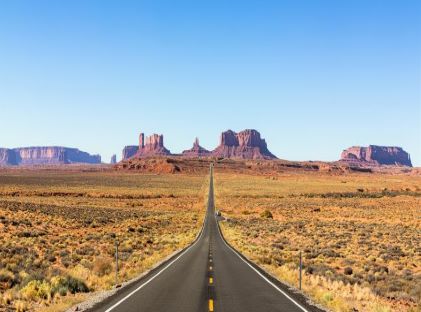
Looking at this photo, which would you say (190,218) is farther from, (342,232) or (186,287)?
(186,287)

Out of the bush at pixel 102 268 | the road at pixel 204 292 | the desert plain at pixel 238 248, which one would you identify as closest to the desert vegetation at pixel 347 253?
the desert plain at pixel 238 248

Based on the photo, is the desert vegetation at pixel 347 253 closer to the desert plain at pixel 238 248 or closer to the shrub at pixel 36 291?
the desert plain at pixel 238 248

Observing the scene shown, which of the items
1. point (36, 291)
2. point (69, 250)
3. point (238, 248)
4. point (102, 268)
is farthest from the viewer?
point (238, 248)

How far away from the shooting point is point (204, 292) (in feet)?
50.6

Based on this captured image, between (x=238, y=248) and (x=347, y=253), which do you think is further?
(x=238, y=248)

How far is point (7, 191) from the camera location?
91.9 meters

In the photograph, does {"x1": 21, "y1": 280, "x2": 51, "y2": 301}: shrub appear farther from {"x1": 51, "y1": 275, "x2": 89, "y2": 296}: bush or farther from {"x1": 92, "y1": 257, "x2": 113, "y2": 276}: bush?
{"x1": 92, "y1": 257, "x2": 113, "y2": 276}: bush

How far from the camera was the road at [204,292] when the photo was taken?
12.8 metres

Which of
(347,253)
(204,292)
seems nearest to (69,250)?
(204,292)

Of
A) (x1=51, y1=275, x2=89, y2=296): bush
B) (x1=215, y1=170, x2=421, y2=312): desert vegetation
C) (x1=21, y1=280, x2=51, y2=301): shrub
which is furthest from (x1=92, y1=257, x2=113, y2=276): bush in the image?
(x1=215, y1=170, x2=421, y2=312): desert vegetation

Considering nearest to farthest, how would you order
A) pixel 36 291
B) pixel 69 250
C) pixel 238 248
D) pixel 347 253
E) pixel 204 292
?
1. pixel 36 291
2. pixel 204 292
3. pixel 69 250
4. pixel 347 253
5. pixel 238 248

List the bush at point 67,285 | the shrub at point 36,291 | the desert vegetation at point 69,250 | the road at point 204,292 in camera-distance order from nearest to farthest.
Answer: the road at point 204,292
the shrub at point 36,291
the desert vegetation at point 69,250
the bush at point 67,285

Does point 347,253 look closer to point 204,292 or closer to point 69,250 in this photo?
point 204,292

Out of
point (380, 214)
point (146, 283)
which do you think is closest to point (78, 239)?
point (146, 283)
